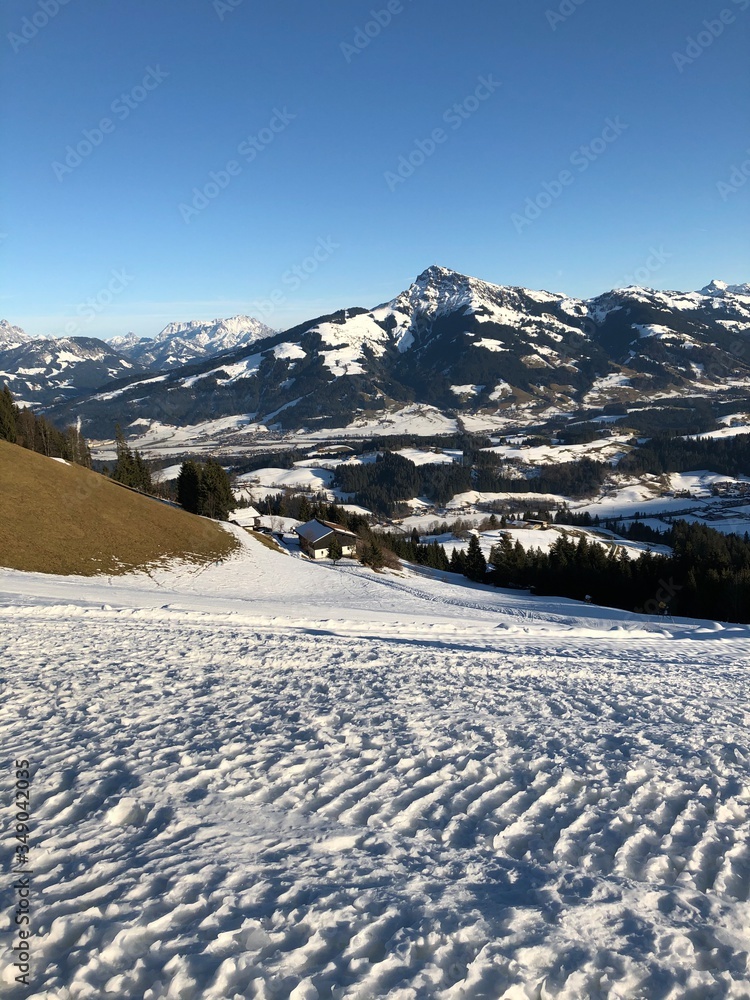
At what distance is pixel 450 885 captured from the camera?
596cm

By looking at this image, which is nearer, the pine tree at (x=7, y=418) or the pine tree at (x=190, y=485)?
the pine tree at (x=7, y=418)

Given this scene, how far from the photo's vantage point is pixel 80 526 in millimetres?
36281

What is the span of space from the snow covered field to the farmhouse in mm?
55753

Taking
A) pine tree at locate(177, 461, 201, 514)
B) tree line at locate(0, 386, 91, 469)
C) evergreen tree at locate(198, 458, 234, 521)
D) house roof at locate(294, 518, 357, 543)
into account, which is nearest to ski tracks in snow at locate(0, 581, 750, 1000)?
tree line at locate(0, 386, 91, 469)

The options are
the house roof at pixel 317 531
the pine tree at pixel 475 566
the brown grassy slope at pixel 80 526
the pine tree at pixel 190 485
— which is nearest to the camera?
the brown grassy slope at pixel 80 526

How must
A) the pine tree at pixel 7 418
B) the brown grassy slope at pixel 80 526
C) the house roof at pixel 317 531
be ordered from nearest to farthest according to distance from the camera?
the brown grassy slope at pixel 80 526, the pine tree at pixel 7 418, the house roof at pixel 317 531

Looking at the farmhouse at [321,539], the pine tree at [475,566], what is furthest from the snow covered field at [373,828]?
the farmhouse at [321,539]

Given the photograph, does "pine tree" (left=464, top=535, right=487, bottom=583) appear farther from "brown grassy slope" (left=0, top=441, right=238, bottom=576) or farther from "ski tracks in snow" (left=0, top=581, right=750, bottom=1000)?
"ski tracks in snow" (left=0, top=581, right=750, bottom=1000)

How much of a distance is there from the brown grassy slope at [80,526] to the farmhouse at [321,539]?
73.2 ft

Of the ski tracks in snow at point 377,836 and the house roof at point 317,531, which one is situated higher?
the house roof at point 317,531

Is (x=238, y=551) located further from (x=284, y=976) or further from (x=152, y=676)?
(x=284, y=976)

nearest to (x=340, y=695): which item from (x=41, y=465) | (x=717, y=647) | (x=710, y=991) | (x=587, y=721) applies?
(x=587, y=721)

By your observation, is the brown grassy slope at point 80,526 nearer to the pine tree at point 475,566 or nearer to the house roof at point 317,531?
the house roof at point 317,531

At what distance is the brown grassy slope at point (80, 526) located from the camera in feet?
103
